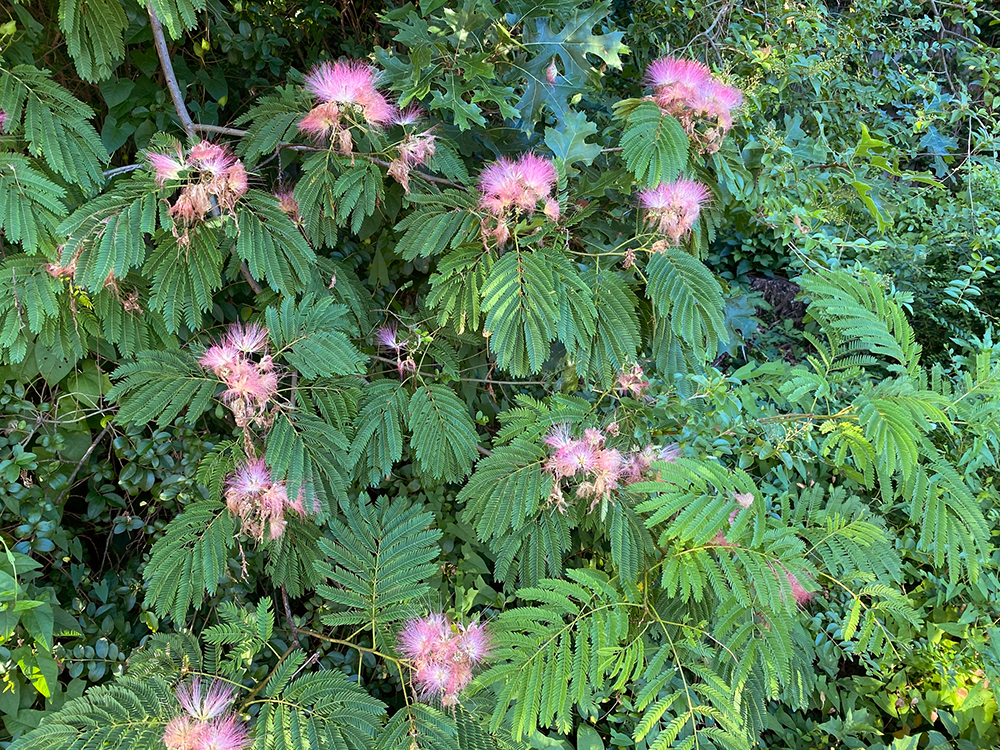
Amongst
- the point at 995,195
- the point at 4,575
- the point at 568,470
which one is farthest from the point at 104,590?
the point at 995,195

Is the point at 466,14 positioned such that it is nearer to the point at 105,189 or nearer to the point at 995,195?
the point at 105,189

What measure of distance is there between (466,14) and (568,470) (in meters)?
1.36

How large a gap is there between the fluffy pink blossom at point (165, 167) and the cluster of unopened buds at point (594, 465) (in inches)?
48.6

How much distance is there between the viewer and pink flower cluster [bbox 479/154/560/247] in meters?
1.91

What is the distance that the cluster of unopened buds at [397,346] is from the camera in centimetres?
219

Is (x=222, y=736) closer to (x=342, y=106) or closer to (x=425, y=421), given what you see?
(x=425, y=421)

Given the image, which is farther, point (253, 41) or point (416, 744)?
point (253, 41)

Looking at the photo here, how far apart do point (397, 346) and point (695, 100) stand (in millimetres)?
1174

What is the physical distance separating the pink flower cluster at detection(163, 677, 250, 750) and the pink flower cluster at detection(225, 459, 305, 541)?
0.41m

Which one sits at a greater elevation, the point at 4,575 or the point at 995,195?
the point at 995,195

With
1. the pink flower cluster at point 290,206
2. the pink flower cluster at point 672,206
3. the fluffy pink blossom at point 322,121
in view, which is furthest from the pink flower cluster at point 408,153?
the pink flower cluster at point 672,206

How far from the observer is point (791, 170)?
262cm

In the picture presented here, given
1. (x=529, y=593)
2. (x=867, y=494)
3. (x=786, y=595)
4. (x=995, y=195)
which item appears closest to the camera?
(x=786, y=595)

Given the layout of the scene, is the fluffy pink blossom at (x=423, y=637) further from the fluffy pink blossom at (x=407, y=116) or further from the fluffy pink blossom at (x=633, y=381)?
the fluffy pink blossom at (x=407, y=116)
